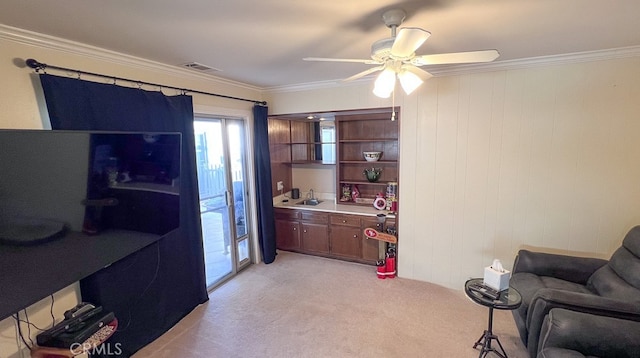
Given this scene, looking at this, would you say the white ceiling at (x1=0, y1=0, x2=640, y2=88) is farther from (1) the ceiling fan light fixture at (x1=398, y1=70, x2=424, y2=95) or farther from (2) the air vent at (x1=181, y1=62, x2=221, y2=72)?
(1) the ceiling fan light fixture at (x1=398, y1=70, x2=424, y2=95)

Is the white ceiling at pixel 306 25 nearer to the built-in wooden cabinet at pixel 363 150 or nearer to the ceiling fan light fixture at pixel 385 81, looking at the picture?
the ceiling fan light fixture at pixel 385 81

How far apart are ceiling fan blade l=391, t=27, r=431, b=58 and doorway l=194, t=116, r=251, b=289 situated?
246 centimetres

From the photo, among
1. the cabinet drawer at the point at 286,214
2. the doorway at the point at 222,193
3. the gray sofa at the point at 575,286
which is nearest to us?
the gray sofa at the point at 575,286

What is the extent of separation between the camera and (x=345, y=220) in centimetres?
405

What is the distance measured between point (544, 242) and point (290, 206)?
3.14m

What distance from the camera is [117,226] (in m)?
2.00

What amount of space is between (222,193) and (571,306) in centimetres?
347

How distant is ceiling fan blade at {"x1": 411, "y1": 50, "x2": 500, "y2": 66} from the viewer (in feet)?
5.08

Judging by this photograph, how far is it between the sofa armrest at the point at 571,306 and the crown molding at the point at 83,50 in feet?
11.9

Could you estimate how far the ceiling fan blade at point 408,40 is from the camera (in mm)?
1325

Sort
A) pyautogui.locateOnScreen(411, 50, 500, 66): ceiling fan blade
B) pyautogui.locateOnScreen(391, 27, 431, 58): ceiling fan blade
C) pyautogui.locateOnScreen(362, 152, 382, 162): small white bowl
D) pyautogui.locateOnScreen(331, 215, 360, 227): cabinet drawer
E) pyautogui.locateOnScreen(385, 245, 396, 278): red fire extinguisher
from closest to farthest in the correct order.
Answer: pyautogui.locateOnScreen(391, 27, 431, 58): ceiling fan blade < pyautogui.locateOnScreen(411, 50, 500, 66): ceiling fan blade < pyautogui.locateOnScreen(385, 245, 396, 278): red fire extinguisher < pyautogui.locateOnScreen(331, 215, 360, 227): cabinet drawer < pyautogui.locateOnScreen(362, 152, 382, 162): small white bowl

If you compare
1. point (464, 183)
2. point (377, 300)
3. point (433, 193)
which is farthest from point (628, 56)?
point (377, 300)

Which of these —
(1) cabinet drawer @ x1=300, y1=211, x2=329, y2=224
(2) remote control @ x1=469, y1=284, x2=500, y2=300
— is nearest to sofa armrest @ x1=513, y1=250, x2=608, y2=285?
(2) remote control @ x1=469, y1=284, x2=500, y2=300

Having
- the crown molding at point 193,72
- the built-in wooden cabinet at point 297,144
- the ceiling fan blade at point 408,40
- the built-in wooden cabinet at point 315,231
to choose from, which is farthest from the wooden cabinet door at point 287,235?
the ceiling fan blade at point 408,40
